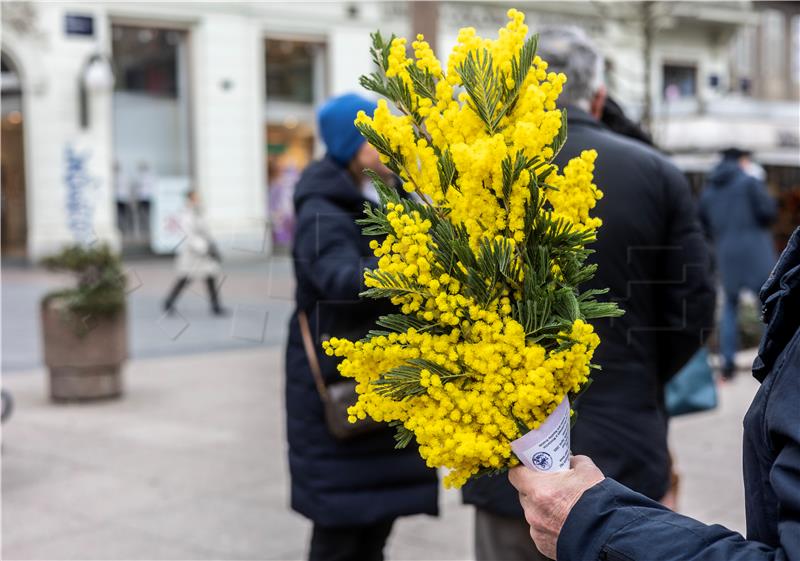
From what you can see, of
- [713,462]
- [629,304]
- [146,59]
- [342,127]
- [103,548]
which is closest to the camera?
[629,304]

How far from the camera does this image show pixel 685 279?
9.41 feet

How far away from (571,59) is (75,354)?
6.03 meters

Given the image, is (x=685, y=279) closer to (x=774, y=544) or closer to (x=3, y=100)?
(x=774, y=544)

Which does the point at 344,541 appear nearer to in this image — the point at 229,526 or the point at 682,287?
the point at 682,287

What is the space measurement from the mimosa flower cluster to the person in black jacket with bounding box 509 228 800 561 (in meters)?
0.11

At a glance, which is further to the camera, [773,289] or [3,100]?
[3,100]

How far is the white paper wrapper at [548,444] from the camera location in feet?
4.96

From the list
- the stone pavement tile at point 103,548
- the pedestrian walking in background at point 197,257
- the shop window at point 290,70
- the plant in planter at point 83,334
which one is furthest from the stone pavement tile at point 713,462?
the shop window at point 290,70

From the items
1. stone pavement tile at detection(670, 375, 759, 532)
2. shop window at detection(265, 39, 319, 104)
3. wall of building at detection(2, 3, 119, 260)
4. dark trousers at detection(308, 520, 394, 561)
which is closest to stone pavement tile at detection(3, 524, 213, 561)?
dark trousers at detection(308, 520, 394, 561)

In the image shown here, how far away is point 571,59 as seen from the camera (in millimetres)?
2887

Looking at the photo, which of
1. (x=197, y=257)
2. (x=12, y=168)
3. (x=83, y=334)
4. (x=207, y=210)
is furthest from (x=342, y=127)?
(x=12, y=168)

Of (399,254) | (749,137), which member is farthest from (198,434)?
(749,137)

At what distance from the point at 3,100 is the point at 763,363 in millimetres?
20927

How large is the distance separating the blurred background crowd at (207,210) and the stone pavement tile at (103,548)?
2 cm
